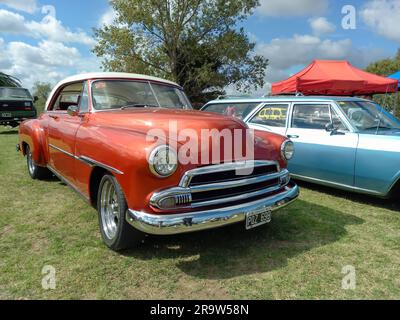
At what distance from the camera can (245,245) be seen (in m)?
3.44

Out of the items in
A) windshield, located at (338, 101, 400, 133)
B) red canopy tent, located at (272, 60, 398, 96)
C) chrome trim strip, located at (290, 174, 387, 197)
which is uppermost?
red canopy tent, located at (272, 60, 398, 96)

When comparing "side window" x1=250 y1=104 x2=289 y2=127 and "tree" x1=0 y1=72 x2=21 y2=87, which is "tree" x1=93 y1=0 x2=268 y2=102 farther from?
"side window" x1=250 y1=104 x2=289 y2=127

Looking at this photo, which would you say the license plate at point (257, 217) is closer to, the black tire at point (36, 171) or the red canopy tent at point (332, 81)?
the black tire at point (36, 171)

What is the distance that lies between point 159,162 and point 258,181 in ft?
3.43

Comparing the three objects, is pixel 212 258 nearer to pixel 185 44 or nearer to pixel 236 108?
pixel 236 108

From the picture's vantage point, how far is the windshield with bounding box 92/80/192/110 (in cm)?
401

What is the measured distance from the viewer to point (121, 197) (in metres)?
2.91

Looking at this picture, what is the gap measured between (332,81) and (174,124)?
9.08 meters

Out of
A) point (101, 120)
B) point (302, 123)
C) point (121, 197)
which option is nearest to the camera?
point (121, 197)

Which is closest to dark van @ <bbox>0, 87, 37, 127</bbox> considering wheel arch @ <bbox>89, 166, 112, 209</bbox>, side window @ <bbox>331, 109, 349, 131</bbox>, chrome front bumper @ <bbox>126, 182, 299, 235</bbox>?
wheel arch @ <bbox>89, 166, 112, 209</bbox>

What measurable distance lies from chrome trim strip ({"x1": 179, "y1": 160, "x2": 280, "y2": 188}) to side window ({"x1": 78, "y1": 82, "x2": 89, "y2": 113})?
72.8 inches
